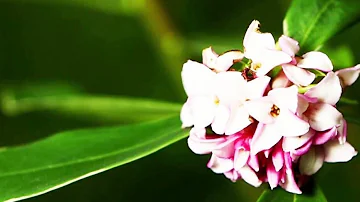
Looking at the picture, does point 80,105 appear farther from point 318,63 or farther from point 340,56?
point 318,63

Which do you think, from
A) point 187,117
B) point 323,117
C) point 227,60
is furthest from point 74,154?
point 323,117

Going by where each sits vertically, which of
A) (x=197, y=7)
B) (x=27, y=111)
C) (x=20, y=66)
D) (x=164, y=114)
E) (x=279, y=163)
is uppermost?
(x=20, y=66)

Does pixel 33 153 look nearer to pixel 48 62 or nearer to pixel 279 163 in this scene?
pixel 279 163

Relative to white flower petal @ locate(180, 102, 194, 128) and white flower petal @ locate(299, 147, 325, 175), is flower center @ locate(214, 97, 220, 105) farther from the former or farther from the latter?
white flower petal @ locate(299, 147, 325, 175)

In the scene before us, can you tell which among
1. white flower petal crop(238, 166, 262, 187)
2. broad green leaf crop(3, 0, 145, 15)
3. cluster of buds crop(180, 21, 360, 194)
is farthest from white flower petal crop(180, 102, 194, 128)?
broad green leaf crop(3, 0, 145, 15)

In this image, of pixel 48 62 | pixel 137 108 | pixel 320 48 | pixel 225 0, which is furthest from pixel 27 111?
pixel 320 48

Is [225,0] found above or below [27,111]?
above
